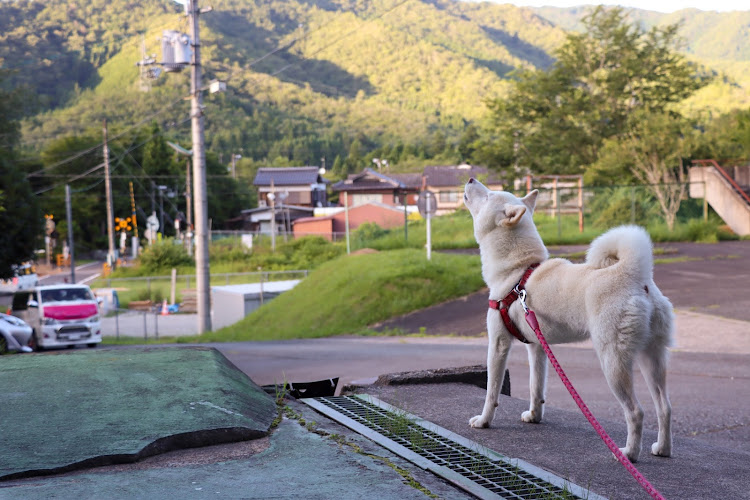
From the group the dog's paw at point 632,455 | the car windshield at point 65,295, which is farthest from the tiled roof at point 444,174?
the dog's paw at point 632,455

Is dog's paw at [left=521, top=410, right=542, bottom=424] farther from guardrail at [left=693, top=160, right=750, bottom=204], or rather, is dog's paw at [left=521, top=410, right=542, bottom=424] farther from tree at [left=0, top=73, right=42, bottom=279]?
tree at [left=0, top=73, right=42, bottom=279]

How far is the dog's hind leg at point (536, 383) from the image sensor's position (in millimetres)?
4926

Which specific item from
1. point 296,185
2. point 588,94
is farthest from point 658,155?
point 296,185

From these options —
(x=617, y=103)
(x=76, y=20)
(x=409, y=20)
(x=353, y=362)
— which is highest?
(x=409, y=20)

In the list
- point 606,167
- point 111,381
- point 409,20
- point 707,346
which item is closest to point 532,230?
point 111,381

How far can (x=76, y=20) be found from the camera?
9275 centimetres

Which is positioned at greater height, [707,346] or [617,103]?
[617,103]

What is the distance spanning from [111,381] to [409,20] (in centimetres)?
19130

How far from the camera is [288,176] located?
Answer: 10462 centimetres

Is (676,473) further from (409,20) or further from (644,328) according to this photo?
(409,20)

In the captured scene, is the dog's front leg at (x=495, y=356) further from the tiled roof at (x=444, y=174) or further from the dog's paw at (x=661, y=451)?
the tiled roof at (x=444, y=174)

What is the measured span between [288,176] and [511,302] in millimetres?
101370

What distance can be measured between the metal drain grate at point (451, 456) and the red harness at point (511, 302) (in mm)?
706

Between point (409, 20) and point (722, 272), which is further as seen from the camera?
point (409, 20)
